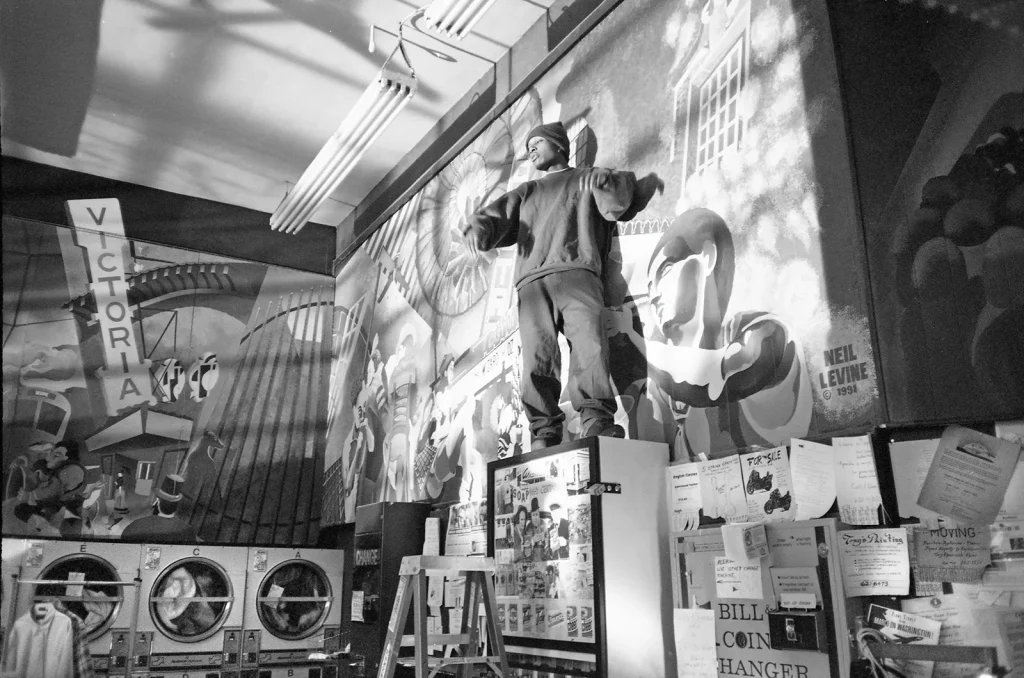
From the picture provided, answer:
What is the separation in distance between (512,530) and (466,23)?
8.65 ft

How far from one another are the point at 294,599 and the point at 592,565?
452 cm

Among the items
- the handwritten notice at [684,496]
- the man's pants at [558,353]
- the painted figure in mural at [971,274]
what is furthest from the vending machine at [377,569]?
the painted figure in mural at [971,274]

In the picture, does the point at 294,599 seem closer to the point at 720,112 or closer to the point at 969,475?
the point at 720,112

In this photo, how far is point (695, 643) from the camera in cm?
297

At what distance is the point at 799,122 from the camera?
301cm

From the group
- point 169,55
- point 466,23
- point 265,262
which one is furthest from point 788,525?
point 265,262

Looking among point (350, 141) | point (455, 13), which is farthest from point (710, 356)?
point (350, 141)

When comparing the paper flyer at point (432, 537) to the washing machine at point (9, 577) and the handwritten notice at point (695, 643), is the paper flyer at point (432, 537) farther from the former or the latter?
the washing machine at point (9, 577)

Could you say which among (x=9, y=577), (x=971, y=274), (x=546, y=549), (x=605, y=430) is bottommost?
(x=9, y=577)

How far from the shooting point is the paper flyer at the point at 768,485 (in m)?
2.76

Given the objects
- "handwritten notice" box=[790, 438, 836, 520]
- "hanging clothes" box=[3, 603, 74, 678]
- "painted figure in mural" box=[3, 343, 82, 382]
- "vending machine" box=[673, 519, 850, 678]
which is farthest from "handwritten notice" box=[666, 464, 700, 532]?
"painted figure in mural" box=[3, 343, 82, 382]

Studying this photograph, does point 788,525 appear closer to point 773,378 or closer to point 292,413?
point 773,378

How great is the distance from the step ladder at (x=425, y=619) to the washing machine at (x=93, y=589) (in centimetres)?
395

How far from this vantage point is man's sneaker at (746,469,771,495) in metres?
2.86
